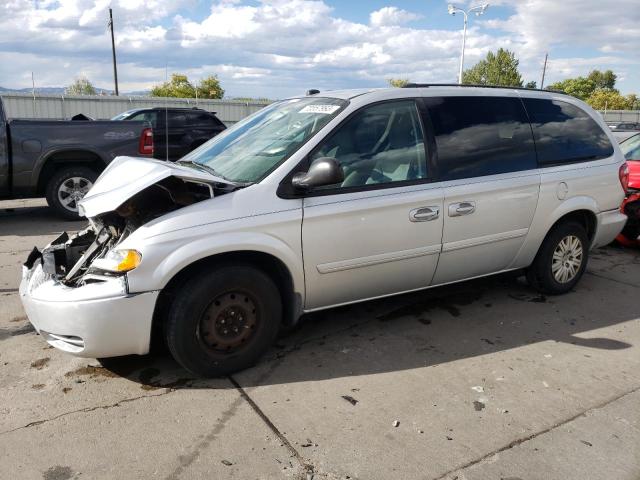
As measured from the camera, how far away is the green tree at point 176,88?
49.0 meters

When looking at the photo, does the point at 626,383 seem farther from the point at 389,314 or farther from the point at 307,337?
the point at 307,337

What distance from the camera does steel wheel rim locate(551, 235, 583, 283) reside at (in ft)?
15.8

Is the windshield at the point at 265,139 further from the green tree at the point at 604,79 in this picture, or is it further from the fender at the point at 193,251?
the green tree at the point at 604,79

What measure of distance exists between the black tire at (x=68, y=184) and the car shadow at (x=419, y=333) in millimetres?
5166

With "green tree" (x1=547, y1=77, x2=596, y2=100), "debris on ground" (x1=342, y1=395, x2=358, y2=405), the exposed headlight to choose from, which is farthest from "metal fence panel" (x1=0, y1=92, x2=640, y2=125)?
"green tree" (x1=547, y1=77, x2=596, y2=100)

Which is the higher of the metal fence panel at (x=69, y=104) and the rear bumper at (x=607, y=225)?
the metal fence panel at (x=69, y=104)

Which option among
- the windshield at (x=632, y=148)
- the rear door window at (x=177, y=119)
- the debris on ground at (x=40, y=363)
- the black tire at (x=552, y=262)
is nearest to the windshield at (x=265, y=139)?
the debris on ground at (x=40, y=363)

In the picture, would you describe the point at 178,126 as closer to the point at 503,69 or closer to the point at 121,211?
the point at 121,211

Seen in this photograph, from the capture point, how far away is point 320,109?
3811mm

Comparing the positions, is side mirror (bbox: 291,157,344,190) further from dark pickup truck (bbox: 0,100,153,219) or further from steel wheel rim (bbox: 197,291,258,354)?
dark pickup truck (bbox: 0,100,153,219)

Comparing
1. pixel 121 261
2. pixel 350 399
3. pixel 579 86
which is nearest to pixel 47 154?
pixel 121 261

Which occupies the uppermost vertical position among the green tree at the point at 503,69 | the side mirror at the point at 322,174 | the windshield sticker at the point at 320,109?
the green tree at the point at 503,69

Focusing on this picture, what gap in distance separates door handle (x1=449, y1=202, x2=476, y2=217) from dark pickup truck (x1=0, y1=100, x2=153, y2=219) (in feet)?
18.9

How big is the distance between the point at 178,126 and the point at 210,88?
4204cm
